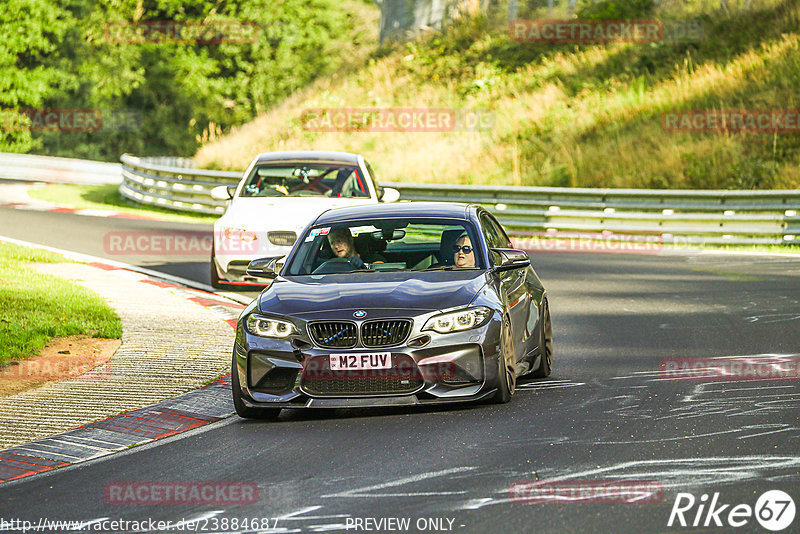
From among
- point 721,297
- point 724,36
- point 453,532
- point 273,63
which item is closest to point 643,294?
point 721,297

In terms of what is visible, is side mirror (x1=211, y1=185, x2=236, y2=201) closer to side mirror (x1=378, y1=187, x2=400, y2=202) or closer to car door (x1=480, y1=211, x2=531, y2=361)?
side mirror (x1=378, y1=187, x2=400, y2=202)

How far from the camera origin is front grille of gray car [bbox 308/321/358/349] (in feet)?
27.8

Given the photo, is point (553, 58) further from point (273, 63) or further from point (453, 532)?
point (453, 532)

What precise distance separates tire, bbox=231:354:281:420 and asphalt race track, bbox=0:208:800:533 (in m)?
0.07

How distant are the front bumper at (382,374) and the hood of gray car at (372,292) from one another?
0.81 feet

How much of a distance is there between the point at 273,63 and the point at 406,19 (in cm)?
1375

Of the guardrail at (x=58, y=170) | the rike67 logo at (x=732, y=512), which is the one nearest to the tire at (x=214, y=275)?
the rike67 logo at (x=732, y=512)

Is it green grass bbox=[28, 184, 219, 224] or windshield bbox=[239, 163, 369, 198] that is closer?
windshield bbox=[239, 163, 369, 198]

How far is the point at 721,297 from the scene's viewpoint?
15758mm
